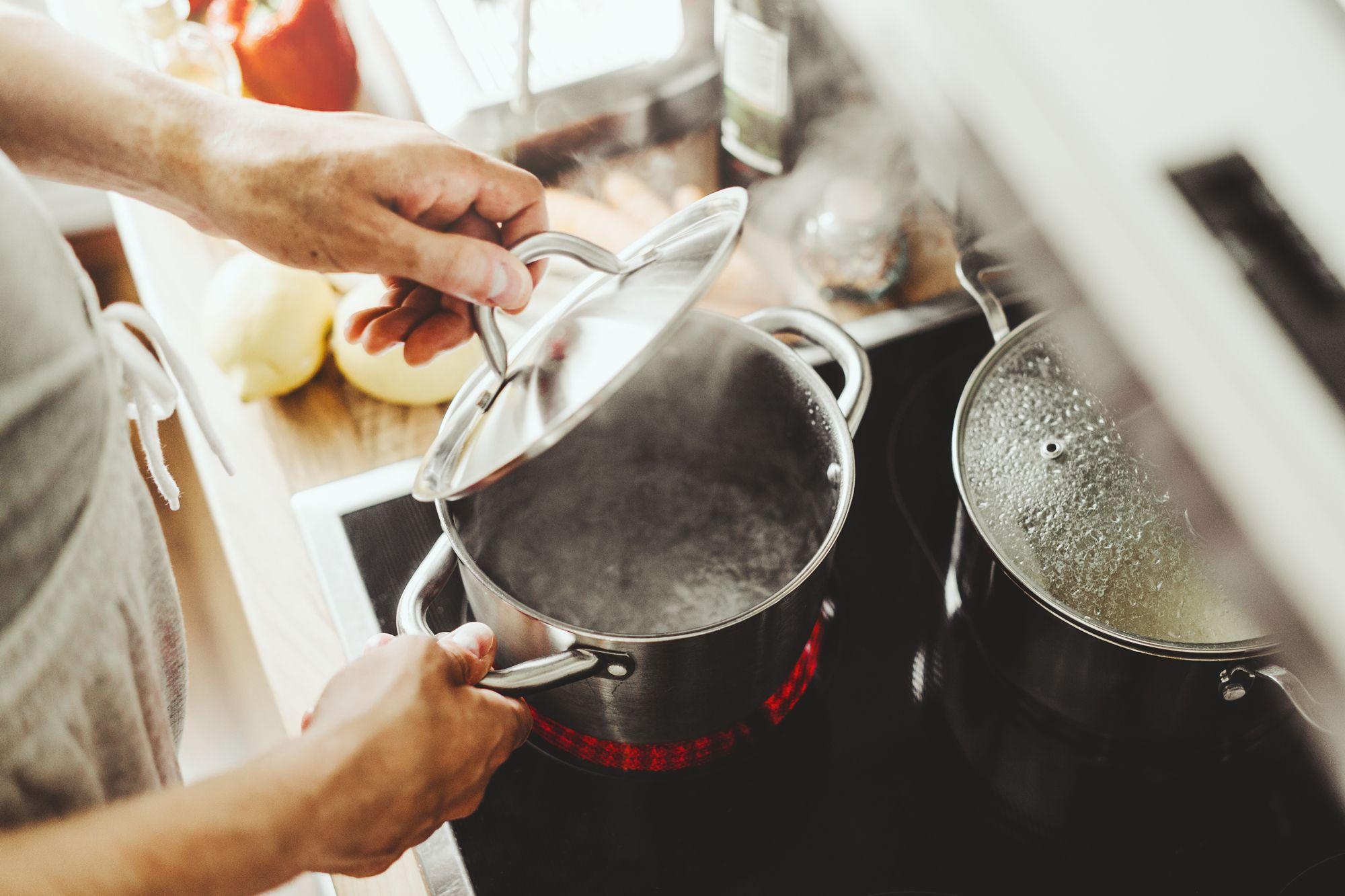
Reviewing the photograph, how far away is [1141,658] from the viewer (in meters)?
0.53

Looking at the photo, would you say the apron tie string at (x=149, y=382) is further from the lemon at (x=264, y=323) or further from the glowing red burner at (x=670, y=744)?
the glowing red burner at (x=670, y=744)

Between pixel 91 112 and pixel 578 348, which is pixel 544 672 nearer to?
pixel 578 348

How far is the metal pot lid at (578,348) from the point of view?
19.2 inches

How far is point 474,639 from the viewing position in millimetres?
551

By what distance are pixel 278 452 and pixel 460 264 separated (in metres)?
0.38

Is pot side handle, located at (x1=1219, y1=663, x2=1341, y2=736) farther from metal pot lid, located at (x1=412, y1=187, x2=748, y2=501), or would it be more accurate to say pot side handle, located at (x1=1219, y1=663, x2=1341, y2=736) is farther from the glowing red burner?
metal pot lid, located at (x1=412, y1=187, x2=748, y2=501)

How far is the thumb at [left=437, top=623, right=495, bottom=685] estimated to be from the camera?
0.52 meters

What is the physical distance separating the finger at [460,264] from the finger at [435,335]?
0.07 metres

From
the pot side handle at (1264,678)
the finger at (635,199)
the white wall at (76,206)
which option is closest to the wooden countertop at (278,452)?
the finger at (635,199)

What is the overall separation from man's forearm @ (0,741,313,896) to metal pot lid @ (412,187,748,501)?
160 millimetres

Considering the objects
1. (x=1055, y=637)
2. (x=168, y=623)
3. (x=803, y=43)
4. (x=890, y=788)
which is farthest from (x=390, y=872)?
(x=803, y=43)

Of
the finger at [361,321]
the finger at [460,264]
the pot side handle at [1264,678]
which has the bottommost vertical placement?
the finger at [361,321]

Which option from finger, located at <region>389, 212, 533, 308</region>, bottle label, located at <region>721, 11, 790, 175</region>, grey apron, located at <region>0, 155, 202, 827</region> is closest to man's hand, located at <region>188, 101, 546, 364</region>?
finger, located at <region>389, 212, 533, 308</region>

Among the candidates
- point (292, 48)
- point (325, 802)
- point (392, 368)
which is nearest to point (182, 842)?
point (325, 802)
